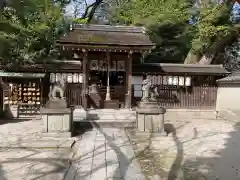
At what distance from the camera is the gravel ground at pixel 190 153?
7734 mm

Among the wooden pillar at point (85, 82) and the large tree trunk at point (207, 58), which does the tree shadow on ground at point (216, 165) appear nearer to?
the wooden pillar at point (85, 82)

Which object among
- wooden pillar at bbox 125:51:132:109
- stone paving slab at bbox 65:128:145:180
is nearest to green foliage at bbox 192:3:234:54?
wooden pillar at bbox 125:51:132:109

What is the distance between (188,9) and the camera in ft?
86.8

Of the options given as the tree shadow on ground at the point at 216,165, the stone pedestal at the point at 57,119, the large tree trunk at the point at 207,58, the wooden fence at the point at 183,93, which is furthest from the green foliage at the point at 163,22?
the tree shadow on ground at the point at 216,165

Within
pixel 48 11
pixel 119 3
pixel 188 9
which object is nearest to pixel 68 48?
pixel 48 11

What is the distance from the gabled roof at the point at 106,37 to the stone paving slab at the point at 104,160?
269 inches

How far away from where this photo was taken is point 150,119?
12.5 metres

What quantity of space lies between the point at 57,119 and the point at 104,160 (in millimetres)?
4061

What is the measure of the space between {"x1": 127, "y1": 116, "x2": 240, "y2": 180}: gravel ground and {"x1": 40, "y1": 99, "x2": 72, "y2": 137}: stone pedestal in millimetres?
2481

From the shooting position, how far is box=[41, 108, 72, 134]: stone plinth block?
12117 millimetres

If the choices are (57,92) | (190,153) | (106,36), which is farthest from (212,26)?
(190,153)

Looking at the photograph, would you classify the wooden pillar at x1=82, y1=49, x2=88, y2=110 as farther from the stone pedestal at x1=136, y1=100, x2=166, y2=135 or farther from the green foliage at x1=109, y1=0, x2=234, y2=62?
the green foliage at x1=109, y1=0, x2=234, y2=62

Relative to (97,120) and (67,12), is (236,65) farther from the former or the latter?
(97,120)

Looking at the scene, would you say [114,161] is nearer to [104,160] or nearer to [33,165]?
[104,160]
